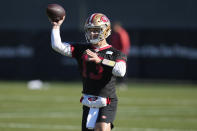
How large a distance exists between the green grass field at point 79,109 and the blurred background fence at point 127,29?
2.26m

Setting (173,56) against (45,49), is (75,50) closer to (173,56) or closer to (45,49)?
(173,56)

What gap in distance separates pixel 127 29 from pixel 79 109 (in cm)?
1013

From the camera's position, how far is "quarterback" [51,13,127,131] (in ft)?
22.7

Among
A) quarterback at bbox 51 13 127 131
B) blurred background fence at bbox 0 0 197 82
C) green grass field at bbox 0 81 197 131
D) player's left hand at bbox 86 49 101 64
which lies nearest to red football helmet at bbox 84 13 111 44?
quarterback at bbox 51 13 127 131

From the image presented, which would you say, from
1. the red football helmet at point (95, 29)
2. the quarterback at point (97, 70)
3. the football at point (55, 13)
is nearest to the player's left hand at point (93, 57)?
the quarterback at point (97, 70)

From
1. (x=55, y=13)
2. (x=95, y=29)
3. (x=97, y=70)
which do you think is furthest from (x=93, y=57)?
(x=55, y=13)

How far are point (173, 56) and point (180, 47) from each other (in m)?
0.47

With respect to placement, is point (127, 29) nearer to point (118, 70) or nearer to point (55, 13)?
point (55, 13)

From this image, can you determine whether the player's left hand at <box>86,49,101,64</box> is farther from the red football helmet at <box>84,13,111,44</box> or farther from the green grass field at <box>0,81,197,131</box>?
the green grass field at <box>0,81,197,131</box>

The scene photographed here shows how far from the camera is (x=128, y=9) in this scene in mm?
23875

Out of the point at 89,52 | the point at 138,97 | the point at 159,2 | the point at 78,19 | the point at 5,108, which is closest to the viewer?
the point at 89,52

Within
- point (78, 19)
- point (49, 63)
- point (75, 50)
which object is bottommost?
point (49, 63)

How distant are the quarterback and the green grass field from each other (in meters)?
3.27

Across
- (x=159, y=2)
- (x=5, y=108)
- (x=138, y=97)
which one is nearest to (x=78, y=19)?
(x=159, y=2)
